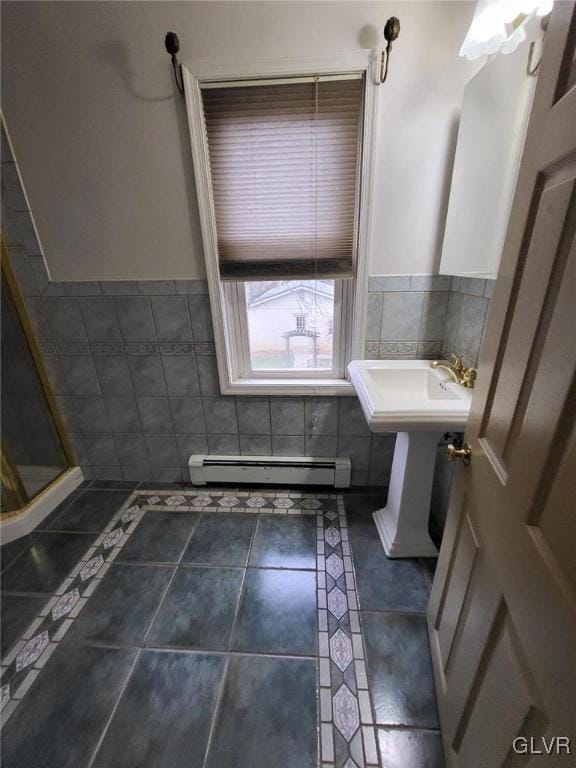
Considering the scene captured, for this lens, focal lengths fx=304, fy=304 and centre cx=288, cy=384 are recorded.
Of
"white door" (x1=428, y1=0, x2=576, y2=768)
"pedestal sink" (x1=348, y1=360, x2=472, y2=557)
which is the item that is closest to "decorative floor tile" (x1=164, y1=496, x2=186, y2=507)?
"pedestal sink" (x1=348, y1=360, x2=472, y2=557)

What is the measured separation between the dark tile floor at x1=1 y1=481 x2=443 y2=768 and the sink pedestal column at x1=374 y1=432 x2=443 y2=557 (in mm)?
73

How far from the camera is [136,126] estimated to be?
1.34 meters

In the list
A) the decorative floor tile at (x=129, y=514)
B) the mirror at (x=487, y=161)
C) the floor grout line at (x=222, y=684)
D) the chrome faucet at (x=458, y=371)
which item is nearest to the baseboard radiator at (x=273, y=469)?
the decorative floor tile at (x=129, y=514)

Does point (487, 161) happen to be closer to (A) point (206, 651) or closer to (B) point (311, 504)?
(B) point (311, 504)

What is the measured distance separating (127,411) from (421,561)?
1795 millimetres

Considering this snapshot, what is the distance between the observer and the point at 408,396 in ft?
4.91

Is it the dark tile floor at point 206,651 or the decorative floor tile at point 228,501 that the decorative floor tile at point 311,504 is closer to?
the dark tile floor at point 206,651

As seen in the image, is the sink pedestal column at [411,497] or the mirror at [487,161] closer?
the mirror at [487,161]

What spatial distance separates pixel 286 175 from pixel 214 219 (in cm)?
38

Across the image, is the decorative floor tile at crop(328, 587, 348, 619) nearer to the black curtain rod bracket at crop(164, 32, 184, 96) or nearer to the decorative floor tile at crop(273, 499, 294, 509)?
the decorative floor tile at crop(273, 499, 294, 509)

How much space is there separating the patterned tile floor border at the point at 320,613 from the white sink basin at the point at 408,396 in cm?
77

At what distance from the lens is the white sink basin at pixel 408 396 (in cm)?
106

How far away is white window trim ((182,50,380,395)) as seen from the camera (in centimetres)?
121

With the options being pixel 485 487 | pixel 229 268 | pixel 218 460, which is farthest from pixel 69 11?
pixel 485 487
